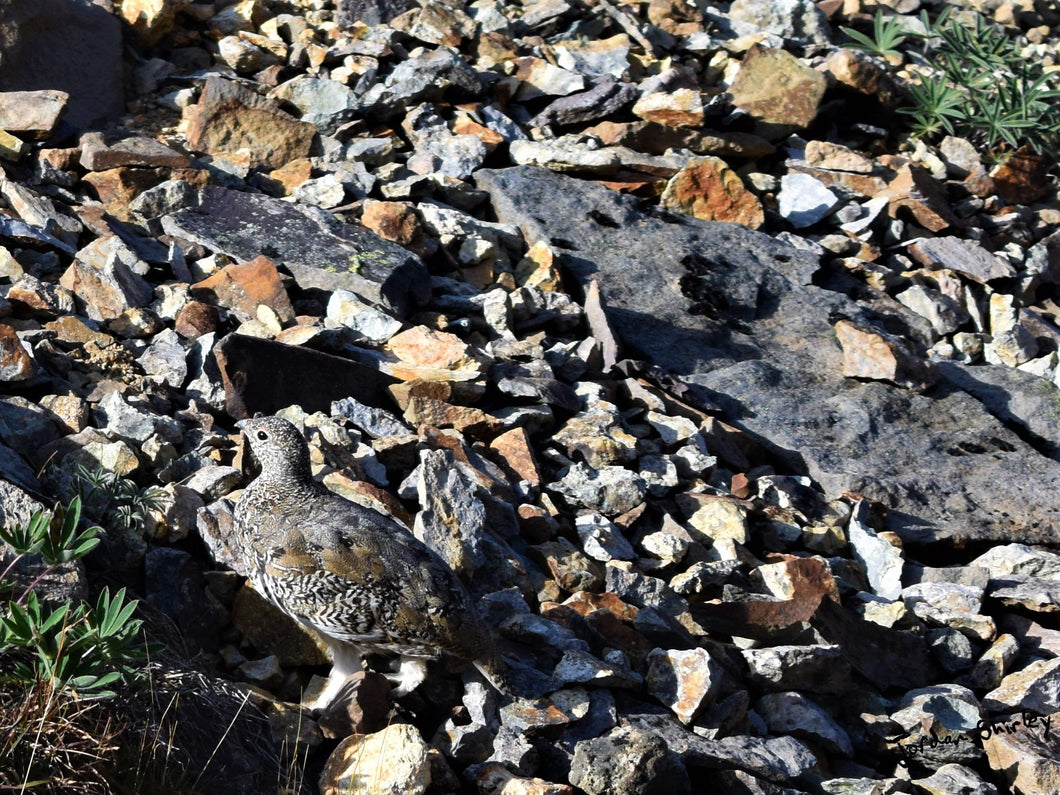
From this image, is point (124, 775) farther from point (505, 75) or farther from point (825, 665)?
point (505, 75)

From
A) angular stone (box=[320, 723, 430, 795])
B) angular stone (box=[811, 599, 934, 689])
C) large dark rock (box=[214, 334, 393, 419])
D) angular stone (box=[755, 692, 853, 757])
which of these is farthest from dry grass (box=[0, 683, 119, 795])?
angular stone (box=[811, 599, 934, 689])

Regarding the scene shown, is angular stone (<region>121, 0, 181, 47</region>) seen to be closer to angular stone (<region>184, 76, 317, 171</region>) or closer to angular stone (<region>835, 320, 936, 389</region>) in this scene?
angular stone (<region>184, 76, 317, 171</region>)

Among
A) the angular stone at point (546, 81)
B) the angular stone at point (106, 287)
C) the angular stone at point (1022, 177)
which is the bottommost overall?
the angular stone at point (1022, 177)

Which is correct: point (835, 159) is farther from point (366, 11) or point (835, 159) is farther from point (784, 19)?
point (366, 11)

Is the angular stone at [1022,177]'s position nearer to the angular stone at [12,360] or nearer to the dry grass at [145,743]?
the angular stone at [12,360]

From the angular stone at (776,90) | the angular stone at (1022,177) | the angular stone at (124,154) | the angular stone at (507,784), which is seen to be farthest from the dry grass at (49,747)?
the angular stone at (1022,177)

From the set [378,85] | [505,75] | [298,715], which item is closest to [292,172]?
[378,85]

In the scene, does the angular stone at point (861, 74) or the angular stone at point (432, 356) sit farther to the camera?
the angular stone at point (861, 74)
